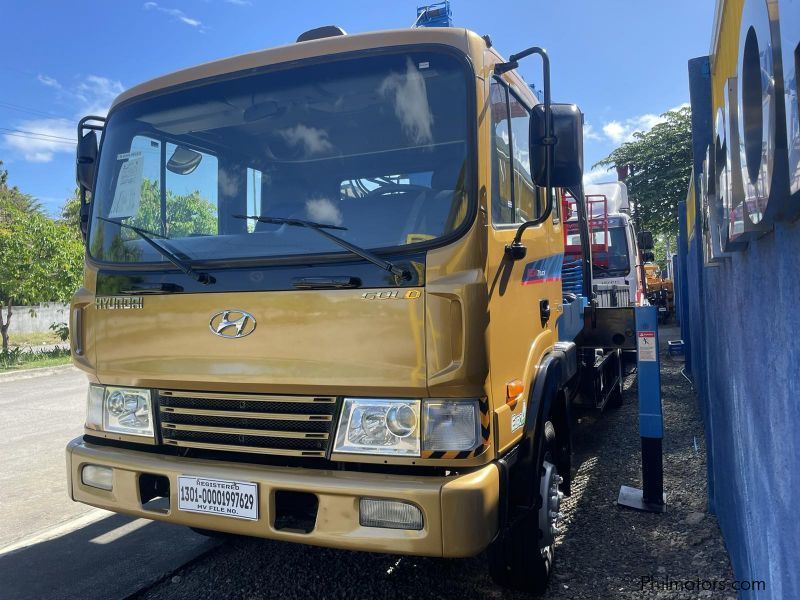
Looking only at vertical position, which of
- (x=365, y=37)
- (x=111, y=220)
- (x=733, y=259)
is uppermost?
(x=365, y=37)

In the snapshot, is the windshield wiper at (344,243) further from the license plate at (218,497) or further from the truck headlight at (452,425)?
the license plate at (218,497)

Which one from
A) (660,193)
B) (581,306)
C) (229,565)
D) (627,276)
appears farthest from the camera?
(660,193)

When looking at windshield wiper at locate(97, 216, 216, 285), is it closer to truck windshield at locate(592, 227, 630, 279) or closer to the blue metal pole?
the blue metal pole

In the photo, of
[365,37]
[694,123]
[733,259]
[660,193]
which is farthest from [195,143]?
[660,193]

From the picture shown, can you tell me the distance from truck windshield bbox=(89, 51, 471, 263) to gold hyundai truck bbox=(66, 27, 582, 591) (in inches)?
0.4

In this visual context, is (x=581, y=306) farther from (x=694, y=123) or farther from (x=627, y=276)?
(x=627, y=276)

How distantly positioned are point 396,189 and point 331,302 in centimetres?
57

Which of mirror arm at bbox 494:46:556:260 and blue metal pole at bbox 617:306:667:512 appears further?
blue metal pole at bbox 617:306:667:512

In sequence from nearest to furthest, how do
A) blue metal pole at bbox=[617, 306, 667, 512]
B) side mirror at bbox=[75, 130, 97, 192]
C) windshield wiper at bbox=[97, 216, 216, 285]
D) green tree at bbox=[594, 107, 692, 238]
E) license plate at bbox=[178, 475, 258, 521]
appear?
license plate at bbox=[178, 475, 258, 521] → windshield wiper at bbox=[97, 216, 216, 285] → side mirror at bbox=[75, 130, 97, 192] → blue metal pole at bbox=[617, 306, 667, 512] → green tree at bbox=[594, 107, 692, 238]

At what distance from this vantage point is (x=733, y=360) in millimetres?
2748

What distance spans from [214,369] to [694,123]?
11.4 feet

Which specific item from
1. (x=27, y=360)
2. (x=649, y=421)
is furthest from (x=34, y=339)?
(x=649, y=421)

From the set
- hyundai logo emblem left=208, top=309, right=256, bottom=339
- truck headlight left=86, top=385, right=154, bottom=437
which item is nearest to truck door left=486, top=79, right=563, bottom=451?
hyundai logo emblem left=208, top=309, right=256, bottom=339

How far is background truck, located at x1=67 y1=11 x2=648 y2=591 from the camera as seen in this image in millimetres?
2271
